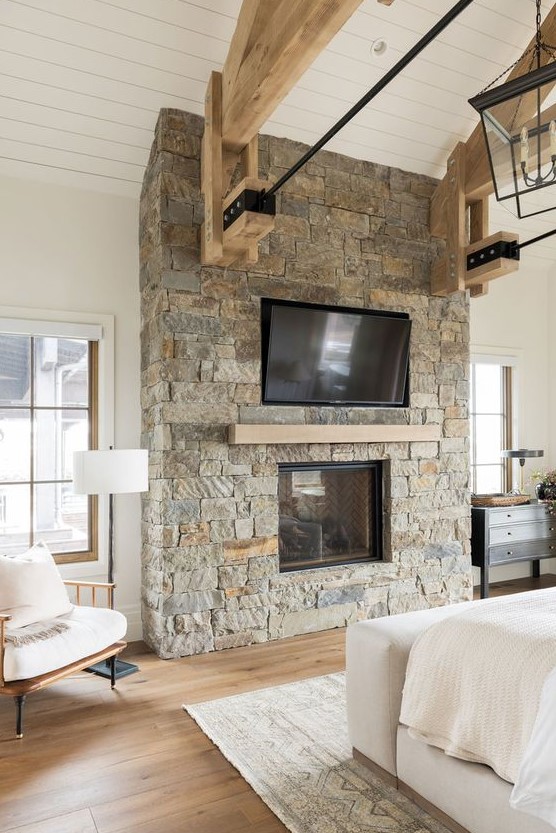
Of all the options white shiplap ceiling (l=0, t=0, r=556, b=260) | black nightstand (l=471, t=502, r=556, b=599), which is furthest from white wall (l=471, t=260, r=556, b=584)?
white shiplap ceiling (l=0, t=0, r=556, b=260)

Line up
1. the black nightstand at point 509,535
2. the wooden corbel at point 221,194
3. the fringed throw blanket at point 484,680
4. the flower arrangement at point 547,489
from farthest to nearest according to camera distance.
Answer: the flower arrangement at point 547,489
the black nightstand at point 509,535
the wooden corbel at point 221,194
the fringed throw blanket at point 484,680

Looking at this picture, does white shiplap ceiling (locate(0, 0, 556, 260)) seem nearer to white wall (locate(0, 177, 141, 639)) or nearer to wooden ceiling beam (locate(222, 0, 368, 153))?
white wall (locate(0, 177, 141, 639))

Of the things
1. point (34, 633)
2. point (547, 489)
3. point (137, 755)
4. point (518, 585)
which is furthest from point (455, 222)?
point (137, 755)

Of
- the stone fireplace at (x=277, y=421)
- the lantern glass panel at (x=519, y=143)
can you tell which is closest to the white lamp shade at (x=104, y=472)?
the stone fireplace at (x=277, y=421)

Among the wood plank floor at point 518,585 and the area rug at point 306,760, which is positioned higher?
the area rug at point 306,760

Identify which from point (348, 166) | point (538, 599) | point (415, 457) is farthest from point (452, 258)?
point (538, 599)

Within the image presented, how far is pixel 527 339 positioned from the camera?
6562mm

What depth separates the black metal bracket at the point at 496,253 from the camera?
4.54 meters

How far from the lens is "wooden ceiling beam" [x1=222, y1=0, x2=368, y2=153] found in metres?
2.69

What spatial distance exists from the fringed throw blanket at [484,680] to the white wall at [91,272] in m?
2.57

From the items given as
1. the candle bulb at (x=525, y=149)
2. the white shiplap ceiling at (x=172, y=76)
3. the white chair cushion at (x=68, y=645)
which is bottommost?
the white chair cushion at (x=68, y=645)

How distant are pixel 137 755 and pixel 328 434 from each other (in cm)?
239

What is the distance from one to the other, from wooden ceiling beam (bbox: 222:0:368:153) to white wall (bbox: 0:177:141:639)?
1.10 m

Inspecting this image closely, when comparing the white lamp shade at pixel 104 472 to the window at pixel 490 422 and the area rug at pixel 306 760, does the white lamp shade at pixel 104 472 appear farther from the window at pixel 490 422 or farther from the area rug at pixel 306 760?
the window at pixel 490 422
